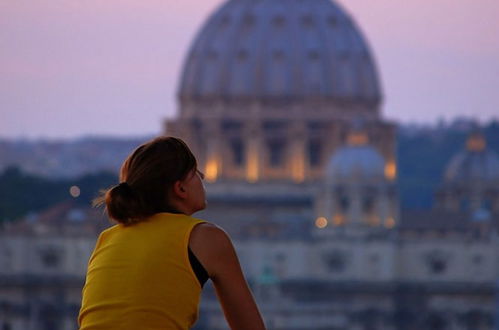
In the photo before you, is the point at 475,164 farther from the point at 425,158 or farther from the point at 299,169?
the point at 425,158

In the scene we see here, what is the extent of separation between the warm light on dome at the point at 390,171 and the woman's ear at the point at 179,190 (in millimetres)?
98311

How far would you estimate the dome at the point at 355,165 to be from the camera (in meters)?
106

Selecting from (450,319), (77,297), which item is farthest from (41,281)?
(450,319)

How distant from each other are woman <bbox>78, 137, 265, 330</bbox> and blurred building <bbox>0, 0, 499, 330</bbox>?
7443 centimetres

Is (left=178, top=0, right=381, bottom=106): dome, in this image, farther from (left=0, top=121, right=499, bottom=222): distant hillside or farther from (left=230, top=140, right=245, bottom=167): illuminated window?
(left=0, top=121, right=499, bottom=222): distant hillside

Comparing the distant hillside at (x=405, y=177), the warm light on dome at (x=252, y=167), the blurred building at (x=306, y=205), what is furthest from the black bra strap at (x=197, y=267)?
the warm light on dome at (x=252, y=167)

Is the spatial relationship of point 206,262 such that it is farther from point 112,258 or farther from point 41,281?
point 41,281

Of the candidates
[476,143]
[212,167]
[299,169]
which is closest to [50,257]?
[212,167]

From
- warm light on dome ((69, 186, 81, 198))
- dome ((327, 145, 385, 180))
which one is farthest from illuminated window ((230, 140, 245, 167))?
dome ((327, 145, 385, 180))

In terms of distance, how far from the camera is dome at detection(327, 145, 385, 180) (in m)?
106

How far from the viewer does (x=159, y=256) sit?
9.84 metres

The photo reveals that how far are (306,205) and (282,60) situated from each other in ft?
32.3

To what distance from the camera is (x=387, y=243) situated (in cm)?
10556

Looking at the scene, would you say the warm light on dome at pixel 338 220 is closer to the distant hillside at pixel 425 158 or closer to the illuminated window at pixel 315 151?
the illuminated window at pixel 315 151
